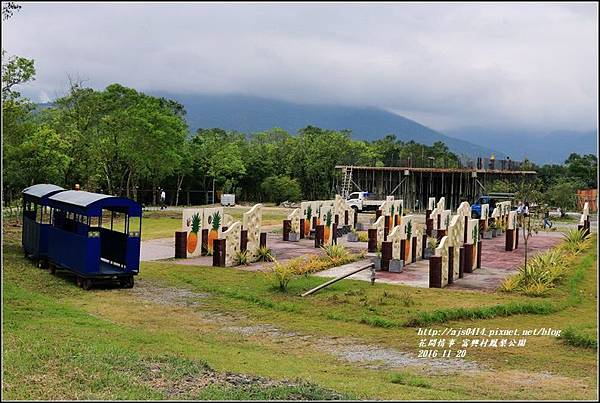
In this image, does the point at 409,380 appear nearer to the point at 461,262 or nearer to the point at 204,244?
the point at 461,262

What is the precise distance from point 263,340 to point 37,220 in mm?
9650

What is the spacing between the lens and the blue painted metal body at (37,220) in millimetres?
16019

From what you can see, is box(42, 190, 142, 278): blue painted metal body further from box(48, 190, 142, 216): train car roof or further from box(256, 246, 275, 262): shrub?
box(256, 246, 275, 262): shrub

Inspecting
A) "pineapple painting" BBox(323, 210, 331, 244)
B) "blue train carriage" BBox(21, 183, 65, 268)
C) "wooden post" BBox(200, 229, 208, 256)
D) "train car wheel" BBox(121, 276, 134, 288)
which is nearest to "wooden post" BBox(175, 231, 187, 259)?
"wooden post" BBox(200, 229, 208, 256)

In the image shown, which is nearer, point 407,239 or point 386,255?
point 386,255

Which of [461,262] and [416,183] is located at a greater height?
[416,183]

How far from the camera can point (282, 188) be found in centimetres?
4359

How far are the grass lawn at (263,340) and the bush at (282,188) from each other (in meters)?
27.7

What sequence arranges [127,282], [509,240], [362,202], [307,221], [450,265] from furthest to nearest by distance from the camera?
[362,202] → [307,221] → [509,240] → [450,265] → [127,282]

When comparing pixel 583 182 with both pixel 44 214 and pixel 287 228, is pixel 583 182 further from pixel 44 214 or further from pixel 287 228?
pixel 44 214

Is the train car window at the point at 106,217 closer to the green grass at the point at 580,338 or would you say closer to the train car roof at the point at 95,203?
the train car roof at the point at 95,203

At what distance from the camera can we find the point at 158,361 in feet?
24.6

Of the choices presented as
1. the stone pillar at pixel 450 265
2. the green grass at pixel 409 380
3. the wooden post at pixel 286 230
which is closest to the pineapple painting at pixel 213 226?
the wooden post at pixel 286 230

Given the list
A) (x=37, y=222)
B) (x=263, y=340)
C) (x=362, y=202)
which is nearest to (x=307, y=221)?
(x=37, y=222)
